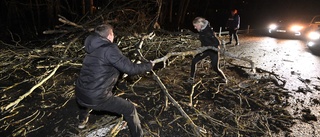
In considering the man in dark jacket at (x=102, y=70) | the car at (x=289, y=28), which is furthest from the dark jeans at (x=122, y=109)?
the car at (x=289, y=28)

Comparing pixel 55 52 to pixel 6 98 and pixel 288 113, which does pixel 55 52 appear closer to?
pixel 6 98

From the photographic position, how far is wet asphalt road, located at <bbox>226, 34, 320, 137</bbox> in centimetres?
366

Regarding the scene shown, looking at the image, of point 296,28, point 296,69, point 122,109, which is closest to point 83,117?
A: point 122,109

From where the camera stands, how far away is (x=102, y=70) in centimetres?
244

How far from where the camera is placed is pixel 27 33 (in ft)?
34.3

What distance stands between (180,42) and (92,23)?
3602mm

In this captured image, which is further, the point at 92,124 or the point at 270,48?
the point at 270,48

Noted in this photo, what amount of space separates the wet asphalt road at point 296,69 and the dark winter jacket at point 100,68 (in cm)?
307

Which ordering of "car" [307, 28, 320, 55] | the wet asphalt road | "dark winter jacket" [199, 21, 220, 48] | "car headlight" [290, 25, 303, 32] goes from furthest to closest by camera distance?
"car headlight" [290, 25, 303, 32]
"car" [307, 28, 320, 55]
"dark winter jacket" [199, 21, 220, 48]
the wet asphalt road

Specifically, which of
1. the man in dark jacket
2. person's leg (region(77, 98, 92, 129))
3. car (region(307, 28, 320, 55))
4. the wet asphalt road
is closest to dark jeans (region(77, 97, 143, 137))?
the man in dark jacket

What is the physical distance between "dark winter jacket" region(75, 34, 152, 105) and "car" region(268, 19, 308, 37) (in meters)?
12.9

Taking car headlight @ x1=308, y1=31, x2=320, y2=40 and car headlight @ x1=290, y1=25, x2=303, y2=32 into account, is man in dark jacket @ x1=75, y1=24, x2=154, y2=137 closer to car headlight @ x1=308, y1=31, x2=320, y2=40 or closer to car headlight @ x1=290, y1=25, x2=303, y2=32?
car headlight @ x1=308, y1=31, x2=320, y2=40

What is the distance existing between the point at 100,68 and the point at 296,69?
683cm

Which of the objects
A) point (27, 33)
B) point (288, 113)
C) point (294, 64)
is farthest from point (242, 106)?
point (27, 33)
